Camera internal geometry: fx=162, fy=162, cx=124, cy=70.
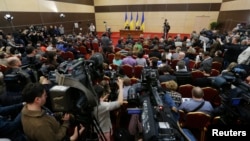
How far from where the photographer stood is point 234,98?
165cm

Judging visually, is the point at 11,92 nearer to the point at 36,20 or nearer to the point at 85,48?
the point at 85,48

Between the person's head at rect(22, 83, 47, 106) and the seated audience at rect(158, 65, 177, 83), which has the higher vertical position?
the person's head at rect(22, 83, 47, 106)

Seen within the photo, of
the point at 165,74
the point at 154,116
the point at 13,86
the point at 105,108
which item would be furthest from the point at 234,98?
the point at 13,86

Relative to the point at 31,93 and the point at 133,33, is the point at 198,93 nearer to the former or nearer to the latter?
the point at 31,93

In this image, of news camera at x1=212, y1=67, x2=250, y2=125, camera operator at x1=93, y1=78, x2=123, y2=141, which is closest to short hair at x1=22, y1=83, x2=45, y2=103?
camera operator at x1=93, y1=78, x2=123, y2=141

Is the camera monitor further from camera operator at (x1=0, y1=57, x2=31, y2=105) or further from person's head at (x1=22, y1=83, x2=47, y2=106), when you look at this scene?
camera operator at (x1=0, y1=57, x2=31, y2=105)

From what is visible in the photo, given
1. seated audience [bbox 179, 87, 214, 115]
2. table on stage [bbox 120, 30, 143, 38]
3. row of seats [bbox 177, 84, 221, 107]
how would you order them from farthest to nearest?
table on stage [bbox 120, 30, 143, 38] → row of seats [bbox 177, 84, 221, 107] → seated audience [bbox 179, 87, 214, 115]

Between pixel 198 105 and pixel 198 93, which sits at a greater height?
pixel 198 93

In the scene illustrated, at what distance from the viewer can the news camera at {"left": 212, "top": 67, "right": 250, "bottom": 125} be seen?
164 cm

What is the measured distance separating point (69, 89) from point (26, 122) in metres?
0.59

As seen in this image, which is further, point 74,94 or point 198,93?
point 198,93

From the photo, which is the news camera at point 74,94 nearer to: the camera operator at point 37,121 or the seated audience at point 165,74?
the camera operator at point 37,121

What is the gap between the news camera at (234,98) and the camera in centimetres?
164

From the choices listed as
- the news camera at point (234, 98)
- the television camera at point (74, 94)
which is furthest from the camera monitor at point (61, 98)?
the news camera at point (234, 98)
